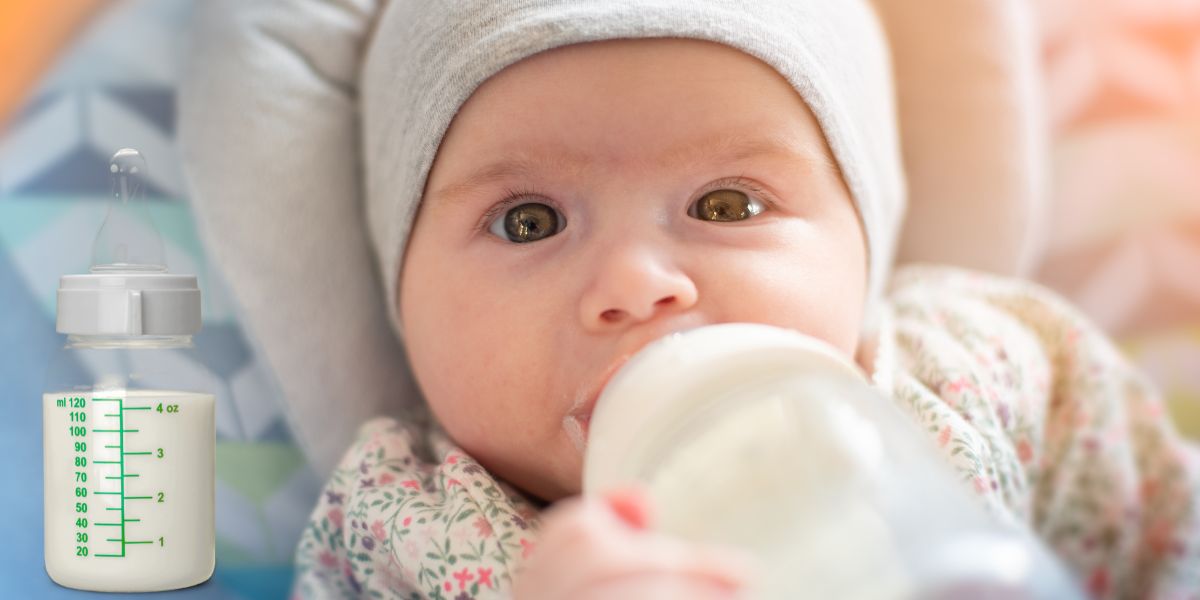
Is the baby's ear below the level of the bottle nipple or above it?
above

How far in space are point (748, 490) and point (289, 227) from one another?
2.48 feet

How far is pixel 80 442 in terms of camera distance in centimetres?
89

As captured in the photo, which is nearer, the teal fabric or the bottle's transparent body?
→ the bottle's transparent body

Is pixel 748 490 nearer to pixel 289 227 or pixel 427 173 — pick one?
pixel 427 173

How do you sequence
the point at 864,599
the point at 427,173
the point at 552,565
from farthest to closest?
the point at 427,173
the point at 552,565
the point at 864,599

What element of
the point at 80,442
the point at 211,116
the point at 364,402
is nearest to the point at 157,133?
the point at 211,116

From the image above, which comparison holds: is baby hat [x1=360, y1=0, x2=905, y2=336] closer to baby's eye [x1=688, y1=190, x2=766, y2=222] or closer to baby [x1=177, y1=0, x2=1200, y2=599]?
baby [x1=177, y1=0, x2=1200, y2=599]

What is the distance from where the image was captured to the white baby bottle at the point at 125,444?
883 millimetres

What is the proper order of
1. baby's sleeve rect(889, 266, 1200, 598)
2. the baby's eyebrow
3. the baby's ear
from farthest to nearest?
the baby's ear
baby's sleeve rect(889, 266, 1200, 598)
the baby's eyebrow

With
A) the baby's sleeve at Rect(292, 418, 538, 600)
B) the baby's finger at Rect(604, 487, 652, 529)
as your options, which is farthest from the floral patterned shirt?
the baby's finger at Rect(604, 487, 652, 529)

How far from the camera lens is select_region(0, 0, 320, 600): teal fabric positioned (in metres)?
1.09

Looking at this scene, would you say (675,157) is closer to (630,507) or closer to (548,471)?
Answer: (548,471)

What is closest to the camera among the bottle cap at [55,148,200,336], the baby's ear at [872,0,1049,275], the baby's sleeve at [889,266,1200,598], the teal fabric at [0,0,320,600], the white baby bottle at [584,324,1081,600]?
the white baby bottle at [584,324,1081,600]

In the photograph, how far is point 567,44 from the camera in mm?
1004
